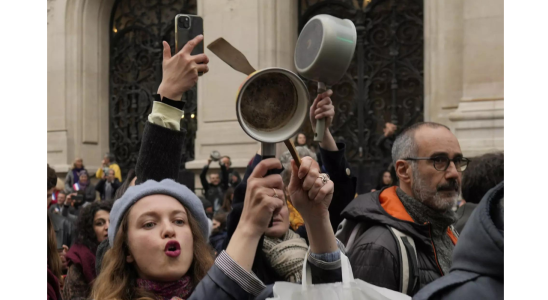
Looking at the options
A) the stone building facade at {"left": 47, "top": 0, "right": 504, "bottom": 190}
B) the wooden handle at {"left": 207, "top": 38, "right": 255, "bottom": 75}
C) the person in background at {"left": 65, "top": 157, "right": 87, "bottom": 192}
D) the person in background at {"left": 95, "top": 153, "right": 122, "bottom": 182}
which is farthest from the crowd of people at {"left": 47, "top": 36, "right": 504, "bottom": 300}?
the person in background at {"left": 65, "top": 157, "right": 87, "bottom": 192}

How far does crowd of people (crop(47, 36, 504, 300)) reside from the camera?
2008mm

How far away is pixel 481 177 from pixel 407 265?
3.93 feet

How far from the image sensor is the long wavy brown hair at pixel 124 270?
2.54 meters

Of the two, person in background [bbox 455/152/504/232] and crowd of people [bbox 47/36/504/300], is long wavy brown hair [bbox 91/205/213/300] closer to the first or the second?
crowd of people [bbox 47/36/504/300]

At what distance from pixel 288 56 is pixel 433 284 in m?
13.2

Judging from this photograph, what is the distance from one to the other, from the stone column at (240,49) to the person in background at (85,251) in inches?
323

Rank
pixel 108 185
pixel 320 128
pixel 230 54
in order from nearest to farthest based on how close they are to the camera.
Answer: pixel 230 54 < pixel 320 128 < pixel 108 185

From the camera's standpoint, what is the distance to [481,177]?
3.79 m

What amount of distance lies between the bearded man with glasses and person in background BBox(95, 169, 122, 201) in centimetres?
1138

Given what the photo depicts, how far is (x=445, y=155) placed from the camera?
3.15 m

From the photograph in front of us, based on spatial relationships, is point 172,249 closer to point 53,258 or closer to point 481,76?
point 53,258

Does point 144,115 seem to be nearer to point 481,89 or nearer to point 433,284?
A: point 481,89

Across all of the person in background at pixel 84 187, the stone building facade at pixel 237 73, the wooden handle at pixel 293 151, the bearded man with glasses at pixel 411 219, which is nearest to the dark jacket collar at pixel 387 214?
the bearded man with glasses at pixel 411 219

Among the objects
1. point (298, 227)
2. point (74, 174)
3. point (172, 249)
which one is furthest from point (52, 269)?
point (74, 174)
